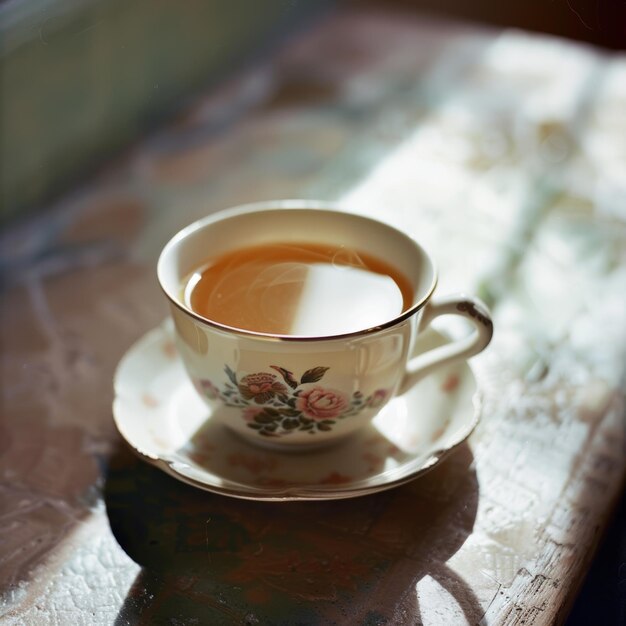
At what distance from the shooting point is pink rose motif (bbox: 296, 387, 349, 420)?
1.66 ft

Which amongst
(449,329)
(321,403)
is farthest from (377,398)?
(449,329)

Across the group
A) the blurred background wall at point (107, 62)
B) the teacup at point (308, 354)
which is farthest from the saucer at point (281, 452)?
the blurred background wall at point (107, 62)

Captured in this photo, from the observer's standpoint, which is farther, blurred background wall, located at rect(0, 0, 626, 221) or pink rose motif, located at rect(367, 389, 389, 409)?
blurred background wall, located at rect(0, 0, 626, 221)

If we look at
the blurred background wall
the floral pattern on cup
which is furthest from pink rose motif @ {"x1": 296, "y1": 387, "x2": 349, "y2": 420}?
the blurred background wall

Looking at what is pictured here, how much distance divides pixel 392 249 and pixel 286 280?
0.08m

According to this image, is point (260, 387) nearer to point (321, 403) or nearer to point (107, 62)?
point (321, 403)

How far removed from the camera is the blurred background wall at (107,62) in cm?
→ 90

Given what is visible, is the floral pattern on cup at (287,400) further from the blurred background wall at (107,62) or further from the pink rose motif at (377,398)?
the blurred background wall at (107,62)

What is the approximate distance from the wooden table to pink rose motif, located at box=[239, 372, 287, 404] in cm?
7

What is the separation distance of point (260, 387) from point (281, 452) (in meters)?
0.07

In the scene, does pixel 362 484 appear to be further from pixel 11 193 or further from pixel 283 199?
pixel 11 193

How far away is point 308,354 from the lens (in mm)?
485

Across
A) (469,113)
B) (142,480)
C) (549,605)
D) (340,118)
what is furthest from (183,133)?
(549,605)

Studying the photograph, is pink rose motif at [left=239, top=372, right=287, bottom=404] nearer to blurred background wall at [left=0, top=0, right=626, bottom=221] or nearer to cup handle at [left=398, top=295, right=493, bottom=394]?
cup handle at [left=398, top=295, right=493, bottom=394]
